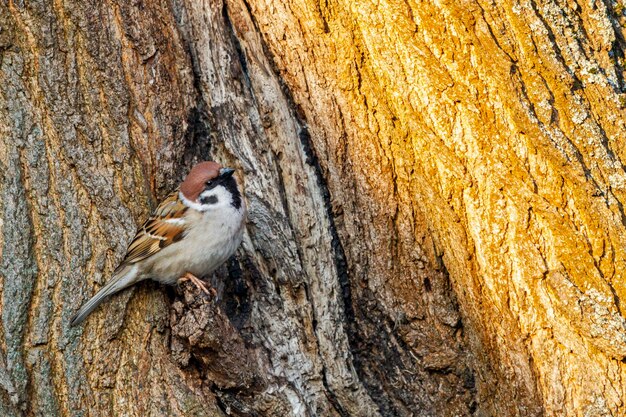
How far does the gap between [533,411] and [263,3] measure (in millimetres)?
2187

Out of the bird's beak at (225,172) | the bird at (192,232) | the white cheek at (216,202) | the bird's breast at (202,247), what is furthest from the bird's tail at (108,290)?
the bird's beak at (225,172)

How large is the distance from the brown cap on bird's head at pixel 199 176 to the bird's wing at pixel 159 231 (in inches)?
2.4

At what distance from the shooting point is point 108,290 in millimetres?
3172

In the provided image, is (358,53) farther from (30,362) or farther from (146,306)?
(30,362)

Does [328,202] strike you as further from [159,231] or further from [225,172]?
[159,231]

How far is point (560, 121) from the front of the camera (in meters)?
3.13

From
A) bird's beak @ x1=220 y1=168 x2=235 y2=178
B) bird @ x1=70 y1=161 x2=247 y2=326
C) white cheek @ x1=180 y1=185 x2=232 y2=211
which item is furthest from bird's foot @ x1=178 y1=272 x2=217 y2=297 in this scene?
bird's beak @ x1=220 y1=168 x2=235 y2=178

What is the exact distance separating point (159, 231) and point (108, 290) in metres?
0.39

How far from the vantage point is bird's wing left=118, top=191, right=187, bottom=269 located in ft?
10.8

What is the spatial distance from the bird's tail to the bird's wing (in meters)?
0.04

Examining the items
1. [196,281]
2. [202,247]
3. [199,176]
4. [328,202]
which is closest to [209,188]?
[199,176]

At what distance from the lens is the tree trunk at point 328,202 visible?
10.2 ft

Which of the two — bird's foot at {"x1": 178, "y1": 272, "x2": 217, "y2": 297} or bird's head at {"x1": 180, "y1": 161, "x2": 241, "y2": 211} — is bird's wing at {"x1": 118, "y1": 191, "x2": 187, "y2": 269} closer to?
bird's head at {"x1": 180, "y1": 161, "x2": 241, "y2": 211}

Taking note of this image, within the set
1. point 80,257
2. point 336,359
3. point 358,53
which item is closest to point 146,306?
point 80,257
